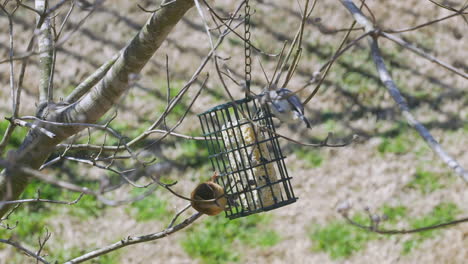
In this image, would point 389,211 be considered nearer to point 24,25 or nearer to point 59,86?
point 59,86

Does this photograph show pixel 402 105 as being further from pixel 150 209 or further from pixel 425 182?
pixel 425 182

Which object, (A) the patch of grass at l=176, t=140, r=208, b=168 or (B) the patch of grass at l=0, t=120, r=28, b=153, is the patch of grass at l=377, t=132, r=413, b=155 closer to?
(A) the patch of grass at l=176, t=140, r=208, b=168

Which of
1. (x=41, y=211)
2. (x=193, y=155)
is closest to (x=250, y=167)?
(x=193, y=155)

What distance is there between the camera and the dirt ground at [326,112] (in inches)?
187

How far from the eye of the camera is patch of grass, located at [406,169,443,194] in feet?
16.4

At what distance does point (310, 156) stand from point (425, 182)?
3.15 feet

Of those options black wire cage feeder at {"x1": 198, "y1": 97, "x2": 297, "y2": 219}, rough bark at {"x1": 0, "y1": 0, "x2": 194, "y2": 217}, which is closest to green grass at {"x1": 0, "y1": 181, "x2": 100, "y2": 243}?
rough bark at {"x1": 0, "y1": 0, "x2": 194, "y2": 217}

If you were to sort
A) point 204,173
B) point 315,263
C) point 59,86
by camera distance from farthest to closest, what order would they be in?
point 59,86
point 204,173
point 315,263

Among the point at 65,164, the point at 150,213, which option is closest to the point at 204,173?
the point at 150,213

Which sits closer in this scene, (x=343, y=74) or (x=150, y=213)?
(x=150, y=213)

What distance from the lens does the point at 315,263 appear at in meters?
4.66

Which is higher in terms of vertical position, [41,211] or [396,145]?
[41,211]

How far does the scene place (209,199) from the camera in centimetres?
256

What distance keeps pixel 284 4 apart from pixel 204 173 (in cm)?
187
